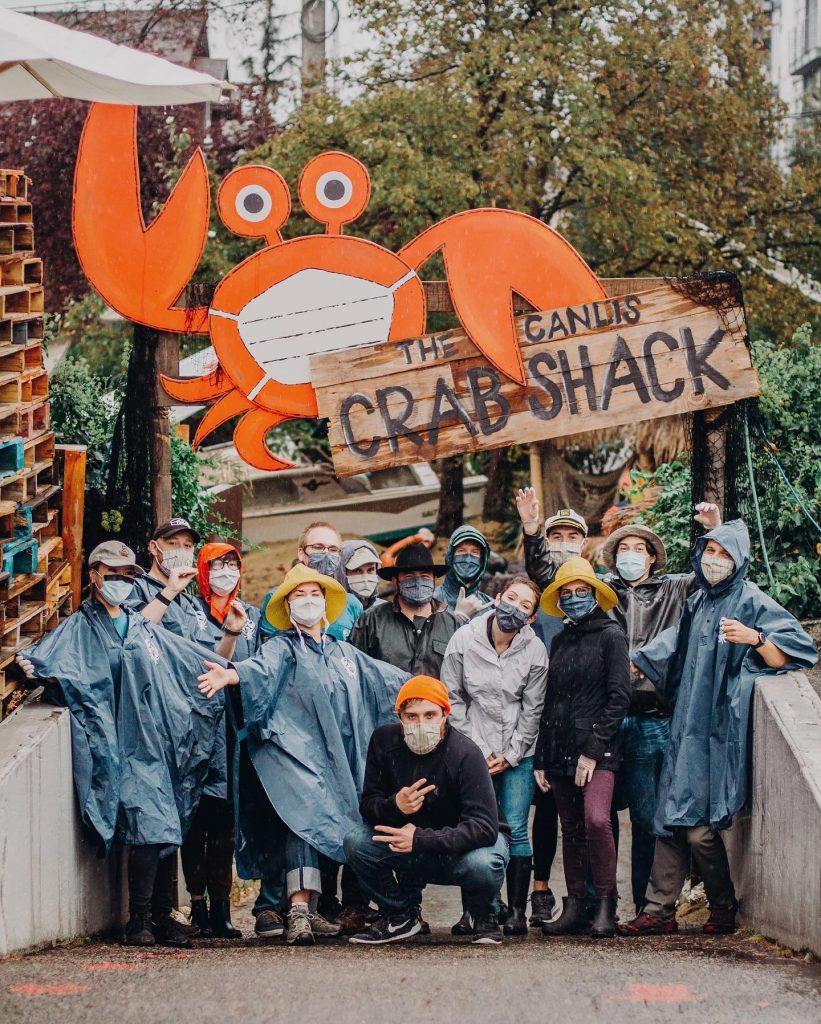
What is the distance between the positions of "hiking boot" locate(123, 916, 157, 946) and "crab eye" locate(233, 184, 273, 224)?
3.76 metres

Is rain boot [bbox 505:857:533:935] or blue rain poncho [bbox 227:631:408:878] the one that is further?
rain boot [bbox 505:857:533:935]

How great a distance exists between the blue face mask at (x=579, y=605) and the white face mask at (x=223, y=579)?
5.36ft

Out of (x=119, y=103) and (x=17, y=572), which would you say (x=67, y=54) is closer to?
(x=119, y=103)

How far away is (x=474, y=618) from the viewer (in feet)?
23.9

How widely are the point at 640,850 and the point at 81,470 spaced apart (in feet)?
12.0

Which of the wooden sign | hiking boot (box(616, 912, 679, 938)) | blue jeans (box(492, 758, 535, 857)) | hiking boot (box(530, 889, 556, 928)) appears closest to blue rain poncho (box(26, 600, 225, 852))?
blue jeans (box(492, 758, 535, 857))

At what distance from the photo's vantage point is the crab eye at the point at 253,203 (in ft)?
27.2

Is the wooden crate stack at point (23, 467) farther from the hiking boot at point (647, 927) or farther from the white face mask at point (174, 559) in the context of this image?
the hiking boot at point (647, 927)

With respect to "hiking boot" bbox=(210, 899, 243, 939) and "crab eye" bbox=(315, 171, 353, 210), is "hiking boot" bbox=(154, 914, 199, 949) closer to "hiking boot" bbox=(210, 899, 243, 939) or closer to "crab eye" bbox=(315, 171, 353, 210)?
"hiking boot" bbox=(210, 899, 243, 939)

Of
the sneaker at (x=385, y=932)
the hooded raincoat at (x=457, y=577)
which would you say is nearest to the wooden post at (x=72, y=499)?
the hooded raincoat at (x=457, y=577)

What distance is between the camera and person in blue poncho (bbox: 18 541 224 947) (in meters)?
6.77

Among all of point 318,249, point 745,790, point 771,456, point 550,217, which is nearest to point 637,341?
point 771,456

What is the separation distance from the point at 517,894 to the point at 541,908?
176mm

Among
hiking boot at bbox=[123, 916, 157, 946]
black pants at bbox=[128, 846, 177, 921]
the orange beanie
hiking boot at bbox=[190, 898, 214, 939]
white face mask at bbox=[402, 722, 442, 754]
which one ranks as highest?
the orange beanie
